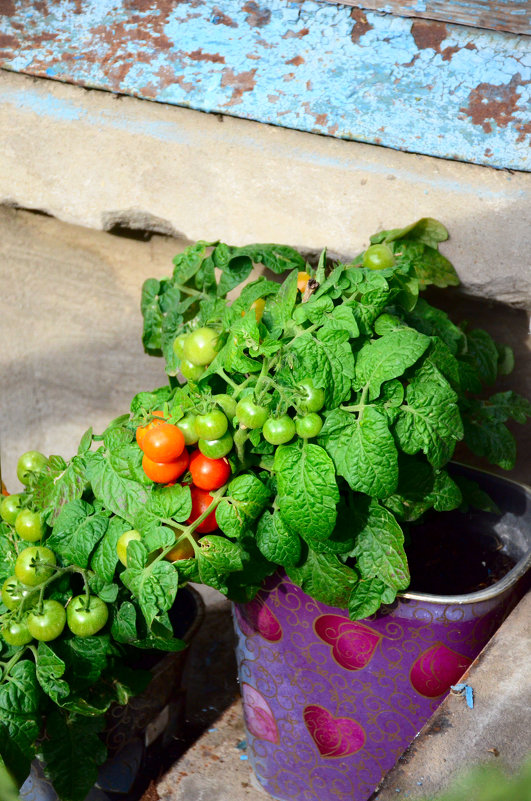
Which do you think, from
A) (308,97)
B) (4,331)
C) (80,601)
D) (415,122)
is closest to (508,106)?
(415,122)

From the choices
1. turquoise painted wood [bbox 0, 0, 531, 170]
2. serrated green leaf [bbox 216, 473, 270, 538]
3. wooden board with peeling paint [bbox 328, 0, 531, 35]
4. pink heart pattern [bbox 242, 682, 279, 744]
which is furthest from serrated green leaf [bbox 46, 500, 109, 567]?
wooden board with peeling paint [bbox 328, 0, 531, 35]

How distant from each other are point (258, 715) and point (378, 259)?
3.12 feet

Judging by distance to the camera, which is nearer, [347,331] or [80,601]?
[347,331]

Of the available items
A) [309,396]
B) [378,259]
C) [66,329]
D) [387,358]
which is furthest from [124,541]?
[66,329]

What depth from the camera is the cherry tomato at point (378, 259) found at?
4.56 feet

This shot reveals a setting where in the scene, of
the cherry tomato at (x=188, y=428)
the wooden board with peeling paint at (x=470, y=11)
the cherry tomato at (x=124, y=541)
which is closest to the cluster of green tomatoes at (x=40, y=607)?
the cherry tomato at (x=124, y=541)

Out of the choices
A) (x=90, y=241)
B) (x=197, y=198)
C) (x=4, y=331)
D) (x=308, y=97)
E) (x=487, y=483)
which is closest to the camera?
(x=487, y=483)

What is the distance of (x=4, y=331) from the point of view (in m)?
2.20

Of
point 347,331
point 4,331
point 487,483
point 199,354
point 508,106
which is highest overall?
point 508,106

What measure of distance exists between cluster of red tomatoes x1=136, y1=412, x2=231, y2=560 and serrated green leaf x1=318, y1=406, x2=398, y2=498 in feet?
0.61

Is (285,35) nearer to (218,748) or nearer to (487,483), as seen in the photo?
(487,483)

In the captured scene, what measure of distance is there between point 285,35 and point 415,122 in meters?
0.34

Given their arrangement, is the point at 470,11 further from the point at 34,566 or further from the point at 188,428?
the point at 34,566

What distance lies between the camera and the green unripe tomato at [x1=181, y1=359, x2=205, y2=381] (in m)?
1.34
